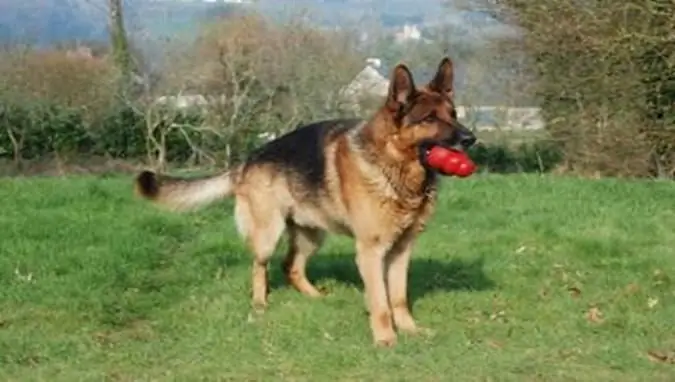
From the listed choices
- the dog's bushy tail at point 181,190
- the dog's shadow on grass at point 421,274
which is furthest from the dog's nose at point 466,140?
the dog's bushy tail at point 181,190

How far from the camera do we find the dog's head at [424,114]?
7.92 meters

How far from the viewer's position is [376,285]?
828 cm

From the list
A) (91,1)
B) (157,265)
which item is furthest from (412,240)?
(91,1)

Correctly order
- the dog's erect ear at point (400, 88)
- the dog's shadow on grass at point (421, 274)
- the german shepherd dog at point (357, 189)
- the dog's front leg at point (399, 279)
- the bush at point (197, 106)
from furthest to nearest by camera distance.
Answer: the bush at point (197, 106), the dog's shadow on grass at point (421, 274), the dog's front leg at point (399, 279), the german shepherd dog at point (357, 189), the dog's erect ear at point (400, 88)

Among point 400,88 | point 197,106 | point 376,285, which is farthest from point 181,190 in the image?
point 197,106

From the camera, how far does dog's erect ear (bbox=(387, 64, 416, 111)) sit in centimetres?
787

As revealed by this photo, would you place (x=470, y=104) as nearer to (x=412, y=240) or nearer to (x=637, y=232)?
(x=637, y=232)

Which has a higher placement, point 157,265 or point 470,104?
point 157,265

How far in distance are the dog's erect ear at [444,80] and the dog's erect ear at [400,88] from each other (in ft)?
0.64

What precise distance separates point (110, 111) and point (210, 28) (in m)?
2.79

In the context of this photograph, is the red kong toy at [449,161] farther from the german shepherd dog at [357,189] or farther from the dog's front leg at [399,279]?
the dog's front leg at [399,279]

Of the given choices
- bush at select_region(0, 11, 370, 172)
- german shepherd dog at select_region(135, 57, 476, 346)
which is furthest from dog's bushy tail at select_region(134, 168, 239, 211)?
bush at select_region(0, 11, 370, 172)

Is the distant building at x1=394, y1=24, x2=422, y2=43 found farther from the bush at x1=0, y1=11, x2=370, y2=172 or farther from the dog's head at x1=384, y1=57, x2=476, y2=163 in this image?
the dog's head at x1=384, y1=57, x2=476, y2=163

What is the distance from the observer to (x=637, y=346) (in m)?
7.84
